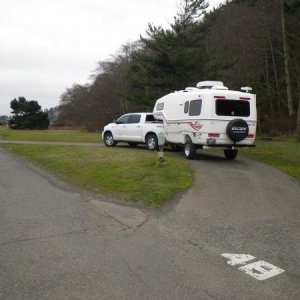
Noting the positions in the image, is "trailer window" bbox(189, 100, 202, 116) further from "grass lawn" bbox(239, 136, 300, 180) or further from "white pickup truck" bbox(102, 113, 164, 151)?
"grass lawn" bbox(239, 136, 300, 180)

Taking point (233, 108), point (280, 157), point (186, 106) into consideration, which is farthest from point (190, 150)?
point (280, 157)

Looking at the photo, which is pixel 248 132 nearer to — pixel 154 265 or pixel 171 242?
pixel 171 242

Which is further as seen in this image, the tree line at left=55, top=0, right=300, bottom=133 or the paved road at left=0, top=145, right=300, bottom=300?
the tree line at left=55, top=0, right=300, bottom=133

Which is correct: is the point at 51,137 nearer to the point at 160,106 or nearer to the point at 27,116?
the point at 160,106

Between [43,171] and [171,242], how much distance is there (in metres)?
8.39

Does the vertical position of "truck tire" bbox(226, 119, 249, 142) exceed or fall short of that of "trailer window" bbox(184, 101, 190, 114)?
it falls short

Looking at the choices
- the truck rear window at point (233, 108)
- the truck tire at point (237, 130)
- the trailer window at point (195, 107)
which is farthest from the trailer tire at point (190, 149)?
the truck rear window at point (233, 108)

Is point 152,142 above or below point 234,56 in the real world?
below

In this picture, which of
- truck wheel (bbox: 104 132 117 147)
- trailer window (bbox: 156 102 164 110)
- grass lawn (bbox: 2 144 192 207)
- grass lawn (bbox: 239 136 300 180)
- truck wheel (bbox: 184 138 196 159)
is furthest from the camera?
truck wheel (bbox: 104 132 117 147)

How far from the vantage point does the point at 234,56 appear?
38.1m

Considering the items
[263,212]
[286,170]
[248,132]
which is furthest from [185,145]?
[263,212]

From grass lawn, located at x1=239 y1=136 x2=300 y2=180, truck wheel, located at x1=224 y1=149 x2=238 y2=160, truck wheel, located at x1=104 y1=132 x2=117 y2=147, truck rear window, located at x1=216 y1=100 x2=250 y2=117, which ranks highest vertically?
truck rear window, located at x1=216 y1=100 x2=250 y2=117

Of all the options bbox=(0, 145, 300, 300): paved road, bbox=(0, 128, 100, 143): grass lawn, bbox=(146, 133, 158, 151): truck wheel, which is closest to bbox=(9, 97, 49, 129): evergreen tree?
bbox=(0, 128, 100, 143): grass lawn

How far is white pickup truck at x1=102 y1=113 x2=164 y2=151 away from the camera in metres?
20.2
